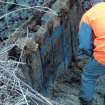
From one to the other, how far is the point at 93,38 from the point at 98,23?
0.28 m

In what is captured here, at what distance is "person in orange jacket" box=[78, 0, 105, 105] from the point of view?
19.4ft

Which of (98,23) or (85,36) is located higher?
(98,23)

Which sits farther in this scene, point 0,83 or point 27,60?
point 27,60

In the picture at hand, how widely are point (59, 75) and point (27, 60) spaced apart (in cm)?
160

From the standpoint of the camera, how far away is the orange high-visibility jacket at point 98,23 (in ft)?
19.4

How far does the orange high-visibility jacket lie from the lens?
A: 5.90 m

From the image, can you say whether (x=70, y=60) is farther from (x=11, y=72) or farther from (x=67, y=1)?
(x=11, y=72)

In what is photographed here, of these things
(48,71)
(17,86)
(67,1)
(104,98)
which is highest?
(67,1)

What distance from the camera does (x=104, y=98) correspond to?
276 inches

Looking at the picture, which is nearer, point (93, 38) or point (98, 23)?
point (98, 23)

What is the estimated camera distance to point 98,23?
19.4 ft

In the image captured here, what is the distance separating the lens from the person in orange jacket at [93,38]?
5914 millimetres

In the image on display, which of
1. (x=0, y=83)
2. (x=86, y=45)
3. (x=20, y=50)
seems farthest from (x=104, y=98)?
(x=0, y=83)

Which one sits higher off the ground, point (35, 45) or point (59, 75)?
point (35, 45)
